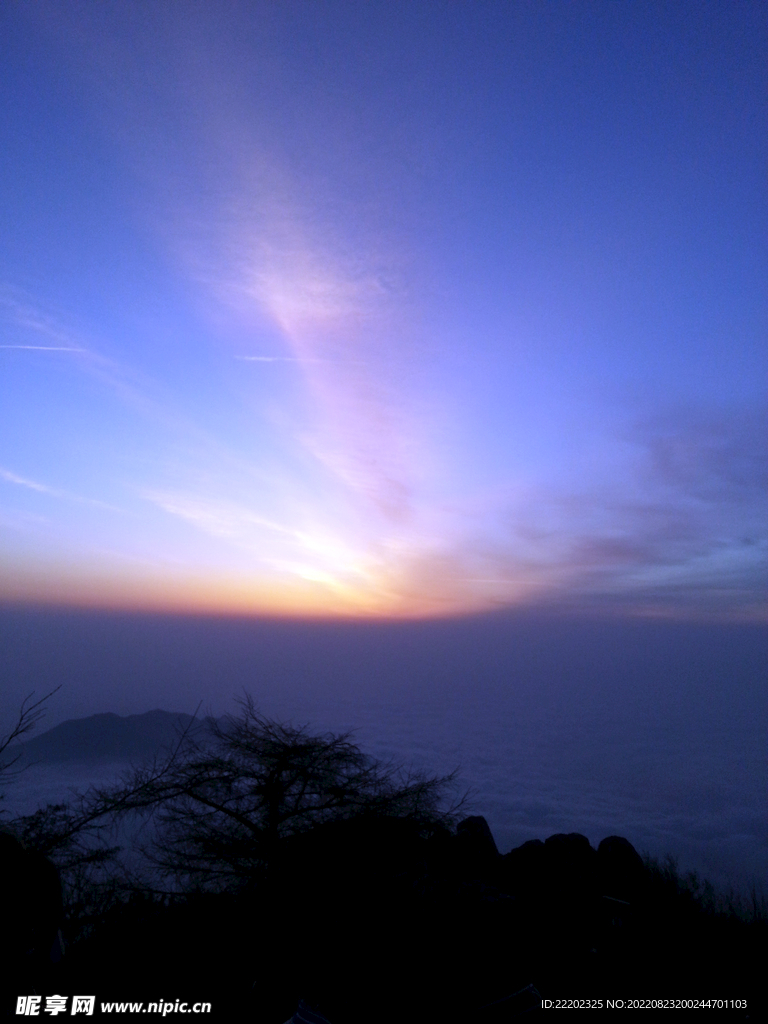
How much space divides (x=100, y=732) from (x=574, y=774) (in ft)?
198

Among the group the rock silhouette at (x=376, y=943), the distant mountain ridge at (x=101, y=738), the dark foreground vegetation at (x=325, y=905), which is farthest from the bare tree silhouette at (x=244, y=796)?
the distant mountain ridge at (x=101, y=738)

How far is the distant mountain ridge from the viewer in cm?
2884

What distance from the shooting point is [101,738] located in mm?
37094

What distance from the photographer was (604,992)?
661 centimetres

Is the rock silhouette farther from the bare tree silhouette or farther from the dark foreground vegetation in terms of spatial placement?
the bare tree silhouette

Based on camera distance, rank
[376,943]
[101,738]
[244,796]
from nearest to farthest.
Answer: [376,943]
[244,796]
[101,738]

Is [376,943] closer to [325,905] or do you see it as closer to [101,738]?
[325,905]

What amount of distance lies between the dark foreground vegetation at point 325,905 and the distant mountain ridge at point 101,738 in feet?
53.0

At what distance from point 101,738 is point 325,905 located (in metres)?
35.8

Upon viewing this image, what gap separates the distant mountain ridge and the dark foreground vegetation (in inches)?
636

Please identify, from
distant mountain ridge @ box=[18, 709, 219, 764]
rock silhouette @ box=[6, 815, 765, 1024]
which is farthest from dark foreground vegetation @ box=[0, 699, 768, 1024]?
distant mountain ridge @ box=[18, 709, 219, 764]

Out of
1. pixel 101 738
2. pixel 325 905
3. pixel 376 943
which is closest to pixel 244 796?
pixel 325 905

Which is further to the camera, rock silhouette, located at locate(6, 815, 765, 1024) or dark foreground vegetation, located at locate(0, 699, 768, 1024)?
dark foreground vegetation, located at locate(0, 699, 768, 1024)

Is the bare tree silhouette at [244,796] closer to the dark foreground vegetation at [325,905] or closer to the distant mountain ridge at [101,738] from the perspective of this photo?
the dark foreground vegetation at [325,905]
